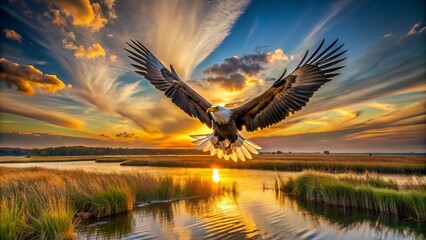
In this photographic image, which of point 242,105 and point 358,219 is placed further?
point 358,219

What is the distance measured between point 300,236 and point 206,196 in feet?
29.4

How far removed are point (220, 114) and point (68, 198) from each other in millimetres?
8730

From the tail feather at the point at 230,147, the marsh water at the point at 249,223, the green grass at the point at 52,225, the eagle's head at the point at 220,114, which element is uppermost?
the eagle's head at the point at 220,114

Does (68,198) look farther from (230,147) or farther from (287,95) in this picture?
(287,95)

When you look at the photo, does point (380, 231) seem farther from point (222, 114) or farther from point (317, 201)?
point (222, 114)

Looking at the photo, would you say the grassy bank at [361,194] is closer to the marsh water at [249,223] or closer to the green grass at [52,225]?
the marsh water at [249,223]

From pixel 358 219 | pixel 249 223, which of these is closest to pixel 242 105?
pixel 249 223

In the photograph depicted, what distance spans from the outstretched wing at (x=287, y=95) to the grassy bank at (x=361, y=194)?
10.9 metres

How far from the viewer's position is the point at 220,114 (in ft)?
21.1

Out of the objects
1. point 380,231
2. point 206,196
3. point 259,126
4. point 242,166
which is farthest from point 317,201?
point 242,166

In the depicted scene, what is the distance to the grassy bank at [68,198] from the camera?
8781mm

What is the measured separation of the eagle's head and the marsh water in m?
6.68

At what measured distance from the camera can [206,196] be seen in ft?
64.5

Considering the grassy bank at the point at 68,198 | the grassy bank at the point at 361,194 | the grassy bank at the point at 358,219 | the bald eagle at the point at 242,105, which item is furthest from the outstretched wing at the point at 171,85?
the grassy bank at the point at 361,194
